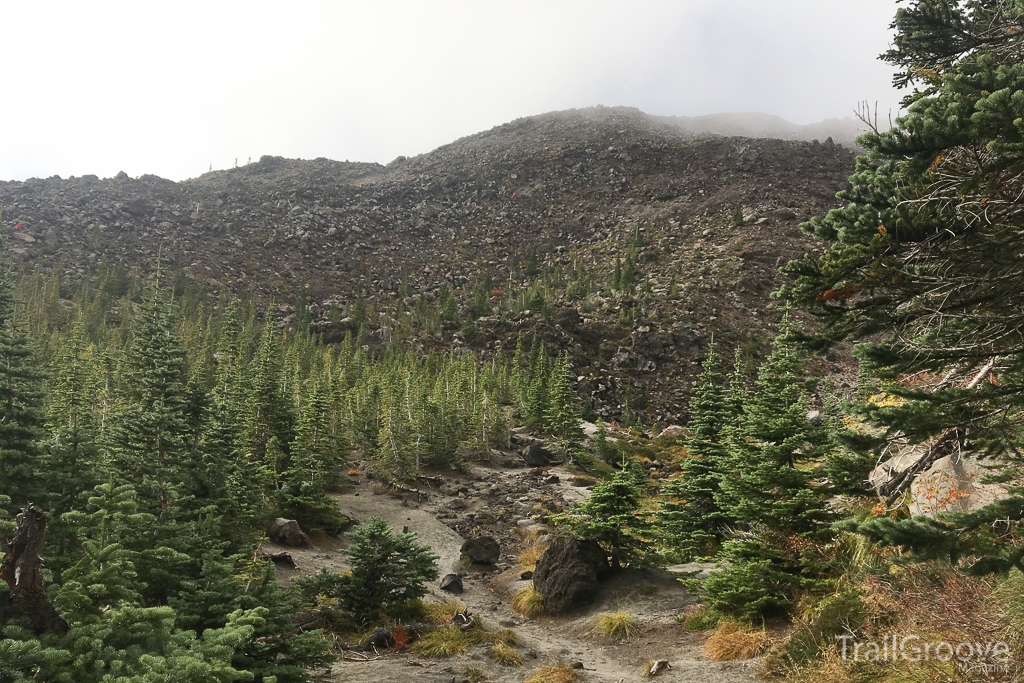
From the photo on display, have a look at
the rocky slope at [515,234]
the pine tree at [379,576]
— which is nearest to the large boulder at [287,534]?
the pine tree at [379,576]

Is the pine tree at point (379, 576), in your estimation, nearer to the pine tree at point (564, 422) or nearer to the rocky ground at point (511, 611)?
the rocky ground at point (511, 611)

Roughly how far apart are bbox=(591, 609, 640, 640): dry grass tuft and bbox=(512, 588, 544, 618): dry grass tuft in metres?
2.45

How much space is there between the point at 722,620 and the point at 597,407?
48421 millimetres

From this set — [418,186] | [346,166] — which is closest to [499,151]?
[418,186]

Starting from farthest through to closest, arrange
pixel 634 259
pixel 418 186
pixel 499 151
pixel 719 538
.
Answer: pixel 499 151 → pixel 418 186 → pixel 634 259 → pixel 719 538

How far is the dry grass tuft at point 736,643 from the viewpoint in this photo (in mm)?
9836

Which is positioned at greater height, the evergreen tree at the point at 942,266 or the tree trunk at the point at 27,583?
the evergreen tree at the point at 942,266

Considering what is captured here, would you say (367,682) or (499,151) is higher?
(499,151)

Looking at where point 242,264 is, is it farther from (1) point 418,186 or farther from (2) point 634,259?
(2) point 634,259

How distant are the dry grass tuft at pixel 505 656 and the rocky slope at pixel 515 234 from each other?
4769 cm

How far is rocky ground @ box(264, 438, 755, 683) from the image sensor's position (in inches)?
421

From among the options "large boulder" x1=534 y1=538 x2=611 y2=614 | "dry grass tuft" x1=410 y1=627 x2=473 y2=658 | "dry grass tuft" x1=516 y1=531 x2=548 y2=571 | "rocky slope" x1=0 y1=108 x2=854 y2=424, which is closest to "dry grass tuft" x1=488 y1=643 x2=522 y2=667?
"dry grass tuft" x1=410 y1=627 x2=473 y2=658

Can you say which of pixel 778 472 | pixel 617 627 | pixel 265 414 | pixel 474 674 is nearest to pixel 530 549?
pixel 617 627

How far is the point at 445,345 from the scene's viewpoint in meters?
72.9
